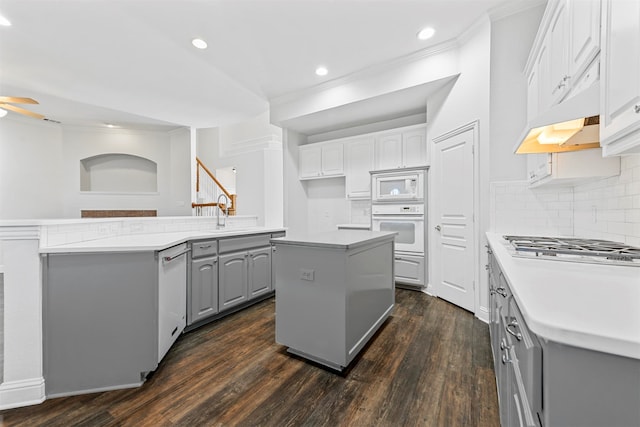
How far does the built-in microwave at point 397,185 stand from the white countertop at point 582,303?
260 centimetres

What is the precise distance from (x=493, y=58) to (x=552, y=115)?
6.61 ft

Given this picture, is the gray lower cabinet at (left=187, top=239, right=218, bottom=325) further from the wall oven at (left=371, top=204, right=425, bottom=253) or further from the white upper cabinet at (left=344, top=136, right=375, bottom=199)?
the white upper cabinet at (left=344, top=136, right=375, bottom=199)

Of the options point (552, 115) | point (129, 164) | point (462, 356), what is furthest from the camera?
point (129, 164)

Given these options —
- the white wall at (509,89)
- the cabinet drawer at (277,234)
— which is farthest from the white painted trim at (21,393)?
the white wall at (509,89)

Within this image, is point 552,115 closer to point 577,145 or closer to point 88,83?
point 577,145

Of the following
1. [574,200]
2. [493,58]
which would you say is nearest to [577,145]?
[574,200]

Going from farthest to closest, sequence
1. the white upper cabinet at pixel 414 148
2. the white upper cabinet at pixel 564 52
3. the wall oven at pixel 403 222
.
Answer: the white upper cabinet at pixel 414 148
the wall oven at pixel 403 222
the white upper cabinet at pixel 564 52

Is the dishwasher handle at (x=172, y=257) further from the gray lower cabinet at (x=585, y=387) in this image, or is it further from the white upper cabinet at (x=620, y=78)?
the white upper cabinet at (x=620, y=78)

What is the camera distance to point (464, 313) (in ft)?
9.52

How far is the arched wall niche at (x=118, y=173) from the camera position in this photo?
6.43 meters

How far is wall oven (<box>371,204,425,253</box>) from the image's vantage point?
3.63 m

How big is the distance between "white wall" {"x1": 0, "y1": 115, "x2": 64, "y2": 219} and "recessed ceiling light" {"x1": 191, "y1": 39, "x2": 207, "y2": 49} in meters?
5.05

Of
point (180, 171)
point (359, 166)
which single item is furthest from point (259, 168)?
point (359, 166)

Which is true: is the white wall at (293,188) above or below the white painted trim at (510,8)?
below
